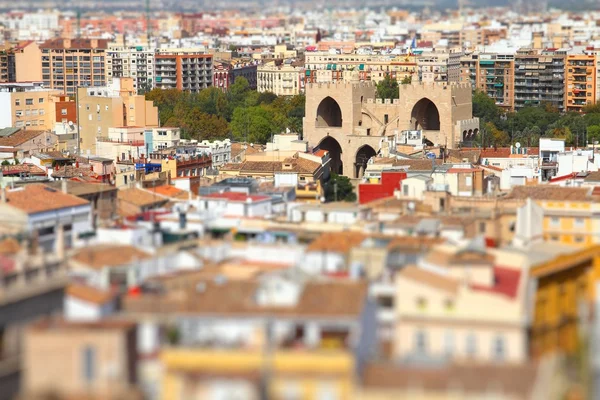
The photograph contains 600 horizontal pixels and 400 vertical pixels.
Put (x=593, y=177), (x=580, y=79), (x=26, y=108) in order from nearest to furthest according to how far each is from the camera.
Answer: (x=593, y=177) < (x=26, y=108) < (x=580, y=79)

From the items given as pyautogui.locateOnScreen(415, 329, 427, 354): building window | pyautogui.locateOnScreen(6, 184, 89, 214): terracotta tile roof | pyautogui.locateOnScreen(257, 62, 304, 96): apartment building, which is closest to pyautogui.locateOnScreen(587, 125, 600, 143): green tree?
pyautogui.locateOnScreen(6, 184, 89, 214): terracotta tile roof

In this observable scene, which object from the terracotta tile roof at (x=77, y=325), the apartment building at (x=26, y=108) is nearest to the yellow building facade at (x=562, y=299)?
the terracotta tile roof at (x=77, y=325)

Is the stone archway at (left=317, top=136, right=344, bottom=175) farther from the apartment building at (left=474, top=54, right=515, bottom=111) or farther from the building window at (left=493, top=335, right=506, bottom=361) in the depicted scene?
the building window at (left=493, top=335, right=506, bottom=361)

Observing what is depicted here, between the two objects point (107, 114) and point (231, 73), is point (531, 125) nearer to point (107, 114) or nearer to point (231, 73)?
point (107, 114)

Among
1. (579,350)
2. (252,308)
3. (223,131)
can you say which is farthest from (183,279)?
(223,131)

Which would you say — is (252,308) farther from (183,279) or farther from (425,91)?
(425,91)

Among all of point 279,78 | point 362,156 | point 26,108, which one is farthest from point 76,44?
point 362,156
